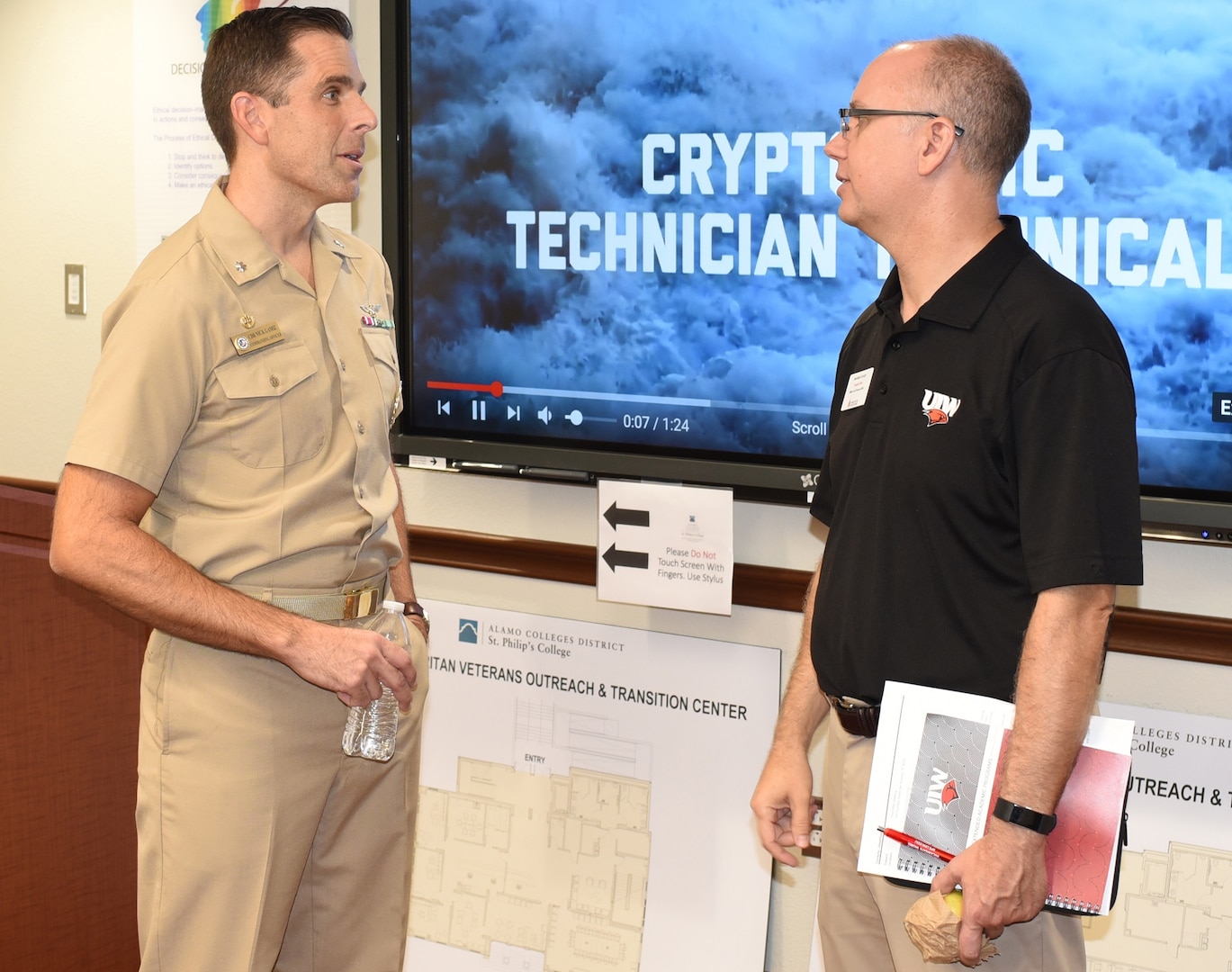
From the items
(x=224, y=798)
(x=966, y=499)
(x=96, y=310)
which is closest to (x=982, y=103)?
(x=966, y=499)

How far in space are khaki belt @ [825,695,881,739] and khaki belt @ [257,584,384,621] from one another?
759 millimetres

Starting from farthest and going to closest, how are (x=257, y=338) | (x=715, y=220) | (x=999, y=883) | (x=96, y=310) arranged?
(x=96, y=310) → (x=715, y=220) → (x=257, y=338) → (x=999, y=883)

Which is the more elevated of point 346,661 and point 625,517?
point 625,517

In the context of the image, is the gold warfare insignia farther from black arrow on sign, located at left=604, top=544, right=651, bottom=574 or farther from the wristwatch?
black arrow on sign, located at left=604, top=544, right=651, bottom=574

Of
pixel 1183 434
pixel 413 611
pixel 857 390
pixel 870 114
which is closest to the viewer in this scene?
pixel 870 114

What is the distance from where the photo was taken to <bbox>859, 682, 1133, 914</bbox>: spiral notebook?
144cm

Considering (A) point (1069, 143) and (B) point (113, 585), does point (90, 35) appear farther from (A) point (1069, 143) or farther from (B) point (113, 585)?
(A) point (1069, 143)

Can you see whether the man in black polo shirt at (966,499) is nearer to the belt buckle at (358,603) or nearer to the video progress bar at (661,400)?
the video progress bar at (661,400)

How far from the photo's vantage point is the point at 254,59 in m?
1.96

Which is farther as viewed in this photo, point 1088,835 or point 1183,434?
point 1183,434

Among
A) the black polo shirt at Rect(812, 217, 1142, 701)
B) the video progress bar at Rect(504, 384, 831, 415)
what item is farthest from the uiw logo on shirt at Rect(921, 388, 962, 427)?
the video progress bar at Rect(504, 384, 831, 415)

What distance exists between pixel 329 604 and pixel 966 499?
0.98 m

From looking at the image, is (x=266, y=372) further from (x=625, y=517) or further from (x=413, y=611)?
(x=625, y=517)

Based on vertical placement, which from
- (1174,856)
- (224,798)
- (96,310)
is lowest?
(1174,856)
